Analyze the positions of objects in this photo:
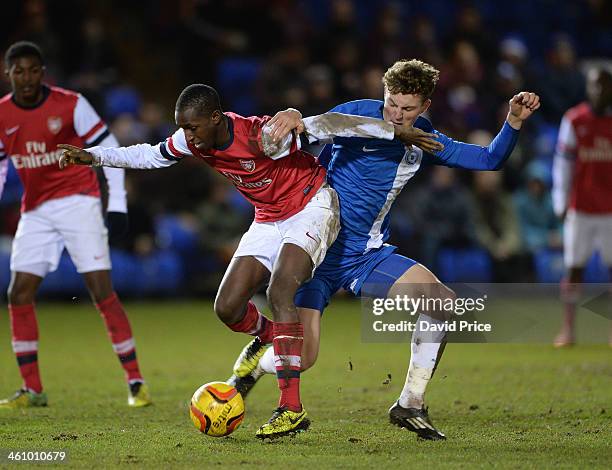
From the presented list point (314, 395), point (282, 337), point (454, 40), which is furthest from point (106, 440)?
point (454, 40)

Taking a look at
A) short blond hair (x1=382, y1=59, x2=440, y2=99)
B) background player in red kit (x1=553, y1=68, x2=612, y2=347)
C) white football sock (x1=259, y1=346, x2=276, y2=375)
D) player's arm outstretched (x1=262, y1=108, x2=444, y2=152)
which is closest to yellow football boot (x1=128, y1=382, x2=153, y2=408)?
white football sock (x1=259, y1=346, x2=276, y2=375)

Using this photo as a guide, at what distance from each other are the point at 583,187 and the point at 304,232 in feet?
19.0

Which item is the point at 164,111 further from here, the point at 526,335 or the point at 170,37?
the point at 526,335

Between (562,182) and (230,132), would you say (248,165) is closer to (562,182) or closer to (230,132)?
(230,132)

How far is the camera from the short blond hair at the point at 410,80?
6715 millimetres

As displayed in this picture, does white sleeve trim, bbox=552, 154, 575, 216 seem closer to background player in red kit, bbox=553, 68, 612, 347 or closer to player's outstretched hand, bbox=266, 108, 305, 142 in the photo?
background player in red kit, bbox=553, 68, 612, 347

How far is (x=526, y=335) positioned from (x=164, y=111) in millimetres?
8639

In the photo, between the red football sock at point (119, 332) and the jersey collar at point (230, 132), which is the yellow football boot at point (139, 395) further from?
the jersey collar at point (230, 132)

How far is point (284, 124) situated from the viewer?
650cm

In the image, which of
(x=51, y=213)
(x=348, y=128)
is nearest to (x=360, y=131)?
(x=348, y=128)

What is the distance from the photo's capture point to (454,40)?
19.0 metres

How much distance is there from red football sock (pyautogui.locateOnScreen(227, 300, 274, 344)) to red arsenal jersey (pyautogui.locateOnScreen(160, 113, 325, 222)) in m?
0.60

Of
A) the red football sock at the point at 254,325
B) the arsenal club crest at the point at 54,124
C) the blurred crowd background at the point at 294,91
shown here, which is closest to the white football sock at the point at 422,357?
the red football sock at the point at 254,325

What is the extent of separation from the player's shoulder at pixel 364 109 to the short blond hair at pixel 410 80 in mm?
153
